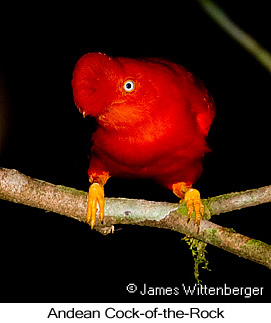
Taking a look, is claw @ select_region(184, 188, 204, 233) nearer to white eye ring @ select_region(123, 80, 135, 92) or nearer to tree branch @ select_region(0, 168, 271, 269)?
tree branch @ select_region(0, 168, 271, 269)

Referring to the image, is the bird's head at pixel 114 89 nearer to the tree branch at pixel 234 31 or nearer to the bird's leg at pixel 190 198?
the bird's leg at pixel 190 198

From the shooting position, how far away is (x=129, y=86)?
1.86m

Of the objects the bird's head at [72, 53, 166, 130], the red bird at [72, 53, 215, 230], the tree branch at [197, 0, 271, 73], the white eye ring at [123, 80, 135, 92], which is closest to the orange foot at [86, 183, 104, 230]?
the red bird at [72, 53, 215, 230]

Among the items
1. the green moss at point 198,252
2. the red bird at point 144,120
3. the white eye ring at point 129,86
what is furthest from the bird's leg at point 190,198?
the white eye ring at point 129,86

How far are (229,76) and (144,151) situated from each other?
64.0 inches

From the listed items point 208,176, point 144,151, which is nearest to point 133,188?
point 208,176

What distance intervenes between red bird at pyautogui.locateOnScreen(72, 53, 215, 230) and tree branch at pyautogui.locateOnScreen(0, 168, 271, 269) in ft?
0.25

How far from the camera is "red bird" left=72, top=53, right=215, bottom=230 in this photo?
1.75 meters

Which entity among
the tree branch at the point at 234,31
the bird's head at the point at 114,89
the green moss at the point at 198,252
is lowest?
the tree branch at the point at 234,31

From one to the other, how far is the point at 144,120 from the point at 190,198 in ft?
1.79

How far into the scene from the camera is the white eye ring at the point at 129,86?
1.83 m

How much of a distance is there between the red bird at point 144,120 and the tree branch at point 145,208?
8cm

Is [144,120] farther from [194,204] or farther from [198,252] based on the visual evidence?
[198,252]

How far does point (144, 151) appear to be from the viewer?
2.13 metres
